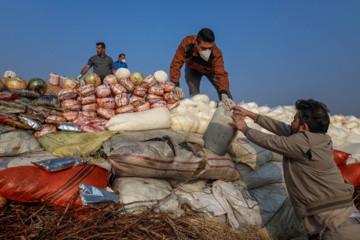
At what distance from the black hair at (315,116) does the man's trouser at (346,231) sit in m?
0.72

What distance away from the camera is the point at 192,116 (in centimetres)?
334

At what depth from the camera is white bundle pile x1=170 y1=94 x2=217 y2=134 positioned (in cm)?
323

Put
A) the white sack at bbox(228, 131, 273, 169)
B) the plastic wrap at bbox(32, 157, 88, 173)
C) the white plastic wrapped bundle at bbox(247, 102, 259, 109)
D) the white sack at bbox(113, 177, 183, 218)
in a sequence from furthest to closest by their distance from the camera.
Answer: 1. the white plastic wrapped bundle at bbox(247, 102, 259, 109)
2. the white sack at bbox(228, 131, 273, 169)
3. the white sack at bbox(113, 177, 183, 218)
4. the plastic wrap at bbox(32, 157, 88, 173)

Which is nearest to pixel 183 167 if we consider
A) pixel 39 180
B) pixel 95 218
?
pixel 95 218

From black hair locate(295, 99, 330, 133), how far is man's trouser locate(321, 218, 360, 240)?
0.72 metres

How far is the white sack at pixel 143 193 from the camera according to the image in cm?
223

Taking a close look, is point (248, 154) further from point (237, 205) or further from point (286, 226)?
point (286, 226)

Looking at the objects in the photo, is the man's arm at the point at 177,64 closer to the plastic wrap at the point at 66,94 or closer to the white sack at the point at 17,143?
the plastic wrap at the point at 66,94

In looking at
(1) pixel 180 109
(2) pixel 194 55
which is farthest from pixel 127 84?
(2) pixel 194 55

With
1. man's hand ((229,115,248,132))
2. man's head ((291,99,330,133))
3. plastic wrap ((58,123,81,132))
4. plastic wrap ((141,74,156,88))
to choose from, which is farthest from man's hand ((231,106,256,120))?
plastic wrap ((58,123,81,132))

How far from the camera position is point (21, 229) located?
1.79m

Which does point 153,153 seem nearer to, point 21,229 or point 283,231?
point 21,229

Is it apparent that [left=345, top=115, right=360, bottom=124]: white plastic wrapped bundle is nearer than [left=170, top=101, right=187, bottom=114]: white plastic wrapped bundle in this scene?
No

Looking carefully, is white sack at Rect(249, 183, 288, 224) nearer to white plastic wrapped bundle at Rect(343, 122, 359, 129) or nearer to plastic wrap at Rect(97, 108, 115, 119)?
plastic wrap at Rect(97, 108, 115, 119)
